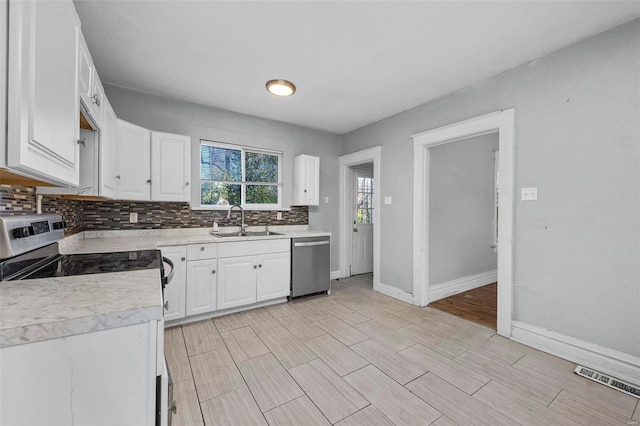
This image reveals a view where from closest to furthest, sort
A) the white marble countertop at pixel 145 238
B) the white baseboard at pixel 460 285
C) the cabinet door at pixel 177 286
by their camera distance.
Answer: the white marble countertop at pixel 145 238, the cabinet door at pixel 177 286, the white baseboard at pixel 460 285

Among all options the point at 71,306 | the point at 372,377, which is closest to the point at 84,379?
the point at 71,306

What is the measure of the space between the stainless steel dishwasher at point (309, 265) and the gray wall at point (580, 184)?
2.12m

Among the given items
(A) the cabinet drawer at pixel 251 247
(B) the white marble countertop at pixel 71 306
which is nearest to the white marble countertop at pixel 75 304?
(B) the white marble countertop at pixel 71 306

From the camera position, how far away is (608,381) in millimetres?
1803

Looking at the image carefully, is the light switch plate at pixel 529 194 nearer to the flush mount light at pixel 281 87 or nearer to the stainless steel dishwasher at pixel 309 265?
the stainless steel dishwasher at pixel 309 265

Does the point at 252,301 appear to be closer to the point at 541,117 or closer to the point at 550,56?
the point at 541,117

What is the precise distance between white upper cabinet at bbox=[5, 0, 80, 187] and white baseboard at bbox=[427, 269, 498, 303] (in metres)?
3.57

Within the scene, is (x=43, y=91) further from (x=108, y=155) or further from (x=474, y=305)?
(x=474, y=305)

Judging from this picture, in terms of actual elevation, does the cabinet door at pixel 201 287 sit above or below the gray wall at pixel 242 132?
below

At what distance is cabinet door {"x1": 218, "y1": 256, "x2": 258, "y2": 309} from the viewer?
9.36 ft

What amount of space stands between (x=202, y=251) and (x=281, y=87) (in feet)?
6.26

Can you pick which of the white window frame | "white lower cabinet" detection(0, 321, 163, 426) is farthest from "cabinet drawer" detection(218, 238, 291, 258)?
"white lower cabinet" detection(0, 321, 163, 426)

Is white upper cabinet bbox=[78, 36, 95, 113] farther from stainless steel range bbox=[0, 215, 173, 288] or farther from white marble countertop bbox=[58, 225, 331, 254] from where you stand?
white marble countertop bbox=[58, 225, 331, 254]

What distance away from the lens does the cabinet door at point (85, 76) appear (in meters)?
1.29
